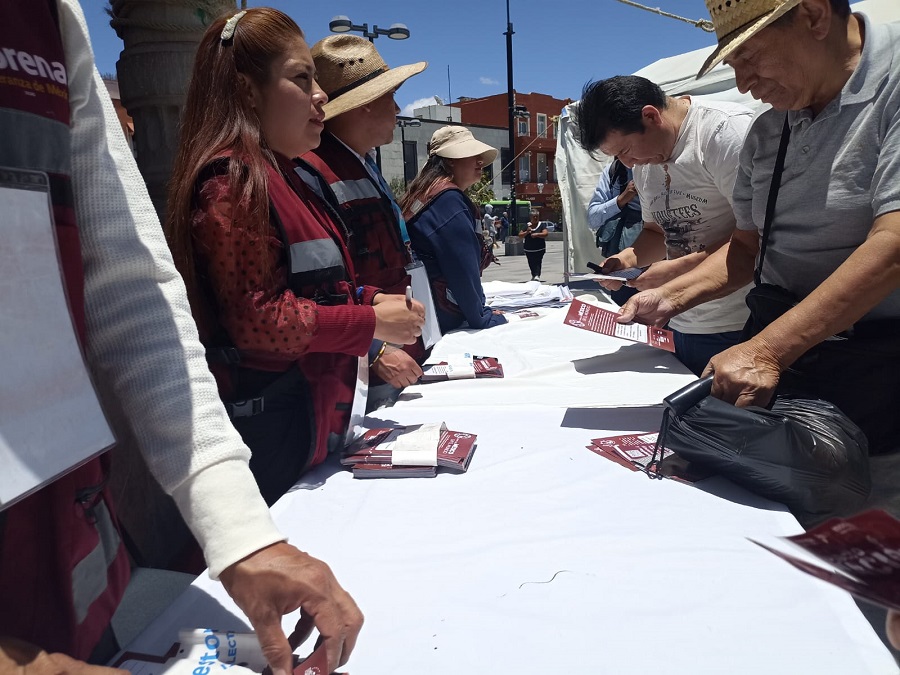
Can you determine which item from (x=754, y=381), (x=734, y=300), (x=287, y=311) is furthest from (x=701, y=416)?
(x=734, y=300)

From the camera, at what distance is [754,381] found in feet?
4.30

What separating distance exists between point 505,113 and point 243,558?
36.8 m

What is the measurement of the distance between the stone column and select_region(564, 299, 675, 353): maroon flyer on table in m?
1.37

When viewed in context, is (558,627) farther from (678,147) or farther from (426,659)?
(678,147)

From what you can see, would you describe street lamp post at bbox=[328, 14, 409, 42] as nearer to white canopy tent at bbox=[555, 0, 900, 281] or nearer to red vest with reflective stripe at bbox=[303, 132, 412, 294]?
white canopy tent at bbox=[555, 0, 900, 281]

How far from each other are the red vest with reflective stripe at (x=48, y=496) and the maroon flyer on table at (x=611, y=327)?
162 centimetres

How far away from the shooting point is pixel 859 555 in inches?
21.6

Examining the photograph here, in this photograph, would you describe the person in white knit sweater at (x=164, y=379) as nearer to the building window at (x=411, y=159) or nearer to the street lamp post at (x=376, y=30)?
the street lamp post at (x=376, y=30)

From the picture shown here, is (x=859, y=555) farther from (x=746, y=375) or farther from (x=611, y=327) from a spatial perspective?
(x=611, y=327)

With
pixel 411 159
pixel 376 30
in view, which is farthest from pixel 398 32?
pixel 411 159

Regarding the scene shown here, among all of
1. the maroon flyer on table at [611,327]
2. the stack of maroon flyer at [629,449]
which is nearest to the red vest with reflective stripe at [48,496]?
the stack of maroon flyer at [629,449]

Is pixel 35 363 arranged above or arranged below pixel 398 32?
below

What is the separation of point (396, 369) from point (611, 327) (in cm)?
79

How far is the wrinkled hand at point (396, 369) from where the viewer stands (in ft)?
5.93
